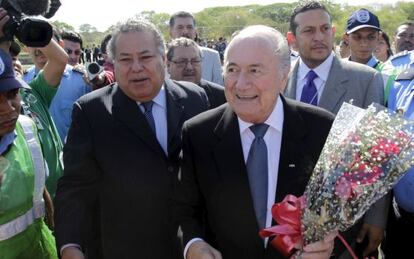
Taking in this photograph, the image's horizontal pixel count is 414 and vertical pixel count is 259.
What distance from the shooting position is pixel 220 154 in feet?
7.00

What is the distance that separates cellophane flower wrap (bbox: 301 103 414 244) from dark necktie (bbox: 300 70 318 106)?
61.4 inches

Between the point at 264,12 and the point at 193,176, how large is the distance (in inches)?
3702

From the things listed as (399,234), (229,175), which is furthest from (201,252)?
(399,234)

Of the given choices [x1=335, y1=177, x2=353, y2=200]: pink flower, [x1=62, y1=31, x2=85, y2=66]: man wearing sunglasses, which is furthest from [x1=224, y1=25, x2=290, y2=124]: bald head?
[x1=62, y1=31, x2=85, y2=66]: man wearing sunglasses

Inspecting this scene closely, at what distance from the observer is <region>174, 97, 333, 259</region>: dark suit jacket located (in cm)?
205

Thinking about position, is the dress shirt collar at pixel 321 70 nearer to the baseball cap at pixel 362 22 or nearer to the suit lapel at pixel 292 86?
the suit lapel at pixel 292 86

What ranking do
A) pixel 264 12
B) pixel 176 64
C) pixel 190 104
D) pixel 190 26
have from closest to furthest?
pixel 190 104
pixel 176 64
pixel 190 26
pixel 264 12

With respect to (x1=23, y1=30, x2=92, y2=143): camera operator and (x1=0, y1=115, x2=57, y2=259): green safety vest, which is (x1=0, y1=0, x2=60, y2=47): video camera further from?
(x1=23, y1=30, x2=92, y2=143): camera operator

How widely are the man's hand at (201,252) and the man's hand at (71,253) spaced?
60 cm

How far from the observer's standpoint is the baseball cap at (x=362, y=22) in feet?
16.0

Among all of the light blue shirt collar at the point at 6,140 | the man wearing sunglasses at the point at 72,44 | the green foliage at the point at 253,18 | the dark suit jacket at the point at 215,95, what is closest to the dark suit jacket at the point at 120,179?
the light blue shirt collar at the point at 6,140

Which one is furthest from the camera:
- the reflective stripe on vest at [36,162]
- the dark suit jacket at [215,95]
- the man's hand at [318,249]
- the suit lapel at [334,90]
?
the dark suit jacket at [215,95]

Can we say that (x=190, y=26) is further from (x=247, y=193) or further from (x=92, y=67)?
(x=247, y=193)

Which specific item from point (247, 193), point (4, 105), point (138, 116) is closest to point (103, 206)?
point (138, 116)
